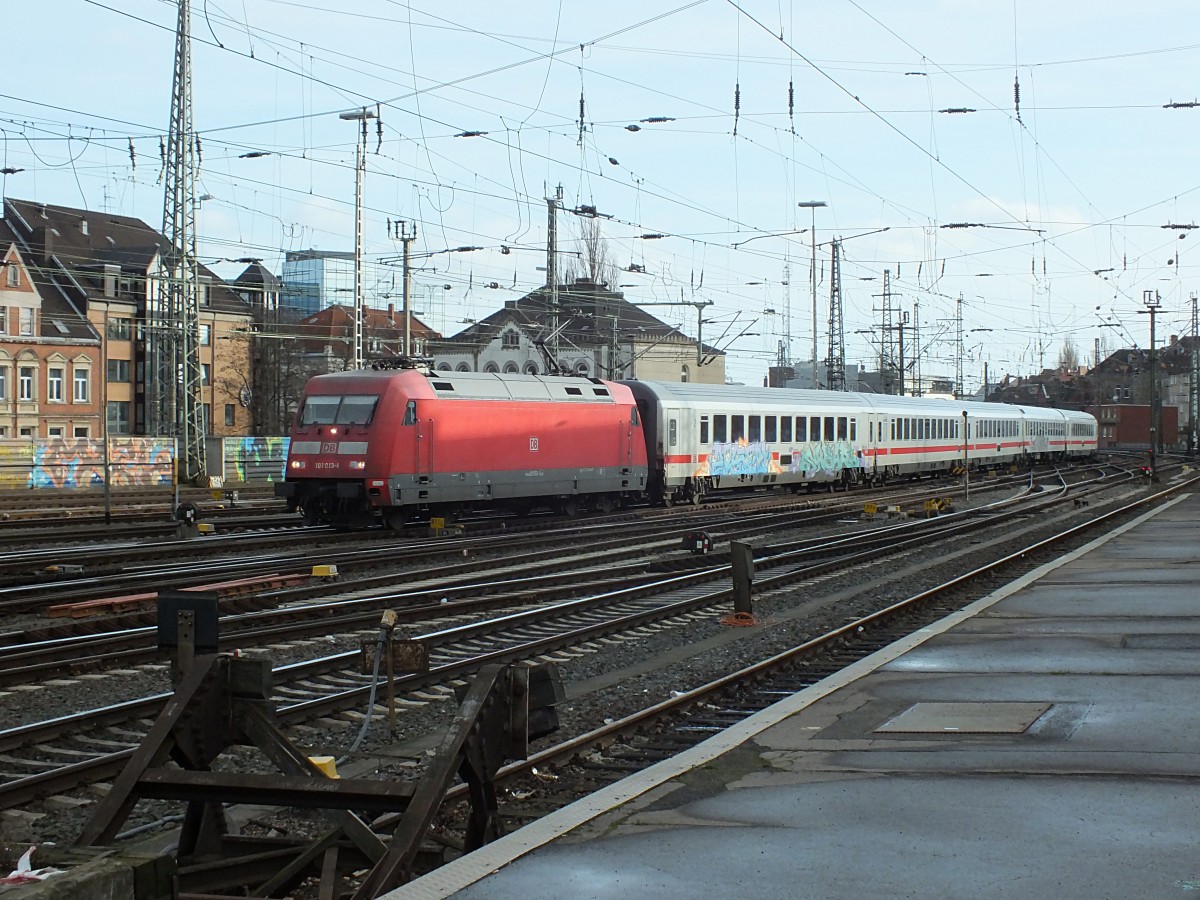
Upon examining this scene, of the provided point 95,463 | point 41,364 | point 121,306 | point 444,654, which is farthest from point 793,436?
point 121,306

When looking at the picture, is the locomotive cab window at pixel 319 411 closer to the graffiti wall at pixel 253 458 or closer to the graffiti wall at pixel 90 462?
the graffiti wall at pixel 90 462

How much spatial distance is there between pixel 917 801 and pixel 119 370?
67239 millimetres

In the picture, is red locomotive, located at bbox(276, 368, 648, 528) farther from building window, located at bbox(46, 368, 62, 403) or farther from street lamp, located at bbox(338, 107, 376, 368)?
building window, located at bbox(46, 368, 62, 403)

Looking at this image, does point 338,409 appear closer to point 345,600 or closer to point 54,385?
point 345,600

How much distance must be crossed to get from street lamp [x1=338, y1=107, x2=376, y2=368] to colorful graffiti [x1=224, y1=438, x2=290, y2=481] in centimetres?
998

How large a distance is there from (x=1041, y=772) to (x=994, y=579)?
1247 cm

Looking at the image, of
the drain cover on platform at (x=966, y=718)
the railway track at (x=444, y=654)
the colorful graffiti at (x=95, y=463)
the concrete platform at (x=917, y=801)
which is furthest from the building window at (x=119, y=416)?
the drain cover on platform at (x=966, y=718)

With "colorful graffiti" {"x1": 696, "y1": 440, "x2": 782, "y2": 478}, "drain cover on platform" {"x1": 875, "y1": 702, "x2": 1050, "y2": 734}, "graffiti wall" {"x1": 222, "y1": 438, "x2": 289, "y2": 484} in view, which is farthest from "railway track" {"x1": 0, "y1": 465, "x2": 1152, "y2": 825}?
"graffiti wall" {"x1": 222, "y1": 438, "x2": 289, "y2": 484}

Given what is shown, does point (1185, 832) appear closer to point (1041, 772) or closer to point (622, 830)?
point (1041, 772)

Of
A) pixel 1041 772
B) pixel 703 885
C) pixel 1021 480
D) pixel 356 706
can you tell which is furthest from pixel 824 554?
pixel 1021 480

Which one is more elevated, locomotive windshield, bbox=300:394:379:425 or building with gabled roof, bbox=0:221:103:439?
building with gabled roof, bbox=0:221:103:439

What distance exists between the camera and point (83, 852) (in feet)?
16.2

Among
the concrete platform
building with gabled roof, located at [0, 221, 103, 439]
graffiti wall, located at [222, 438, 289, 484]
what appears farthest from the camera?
building with gabled roof, located at [0, 221, 103, 439]

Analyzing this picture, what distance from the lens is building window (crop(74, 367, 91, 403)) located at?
62.6 metres
